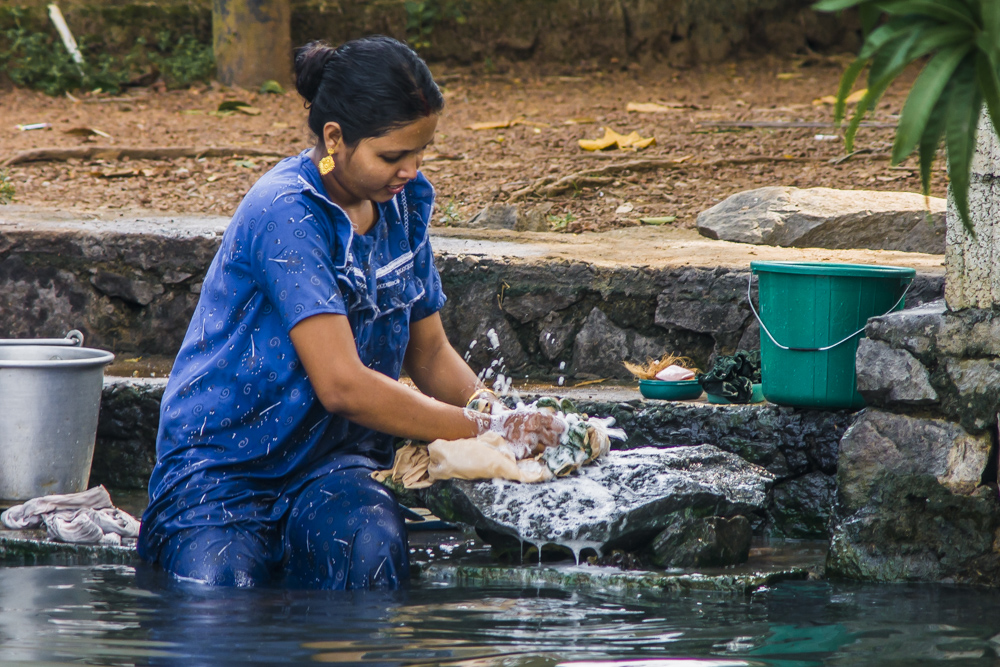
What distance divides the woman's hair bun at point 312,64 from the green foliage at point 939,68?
2.03 metres

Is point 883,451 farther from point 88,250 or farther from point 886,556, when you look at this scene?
point 88,250

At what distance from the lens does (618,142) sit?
790 centimetres

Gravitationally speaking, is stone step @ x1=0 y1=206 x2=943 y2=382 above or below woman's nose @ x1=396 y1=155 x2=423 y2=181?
below

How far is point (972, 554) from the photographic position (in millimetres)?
3189

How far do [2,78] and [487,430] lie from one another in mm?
8534

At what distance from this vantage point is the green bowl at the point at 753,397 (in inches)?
158

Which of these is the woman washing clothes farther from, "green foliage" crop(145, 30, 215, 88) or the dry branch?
"green foliage" crop(145, 30, 215, 88)

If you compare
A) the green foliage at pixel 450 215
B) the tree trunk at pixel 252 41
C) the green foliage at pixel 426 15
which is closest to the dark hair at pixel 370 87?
the green foliage at pixel 450 215

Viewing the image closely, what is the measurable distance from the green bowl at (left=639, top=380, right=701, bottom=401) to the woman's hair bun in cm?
173

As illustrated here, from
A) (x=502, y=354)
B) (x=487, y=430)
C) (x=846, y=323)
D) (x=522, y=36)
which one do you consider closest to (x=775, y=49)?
(x=522, y=36)

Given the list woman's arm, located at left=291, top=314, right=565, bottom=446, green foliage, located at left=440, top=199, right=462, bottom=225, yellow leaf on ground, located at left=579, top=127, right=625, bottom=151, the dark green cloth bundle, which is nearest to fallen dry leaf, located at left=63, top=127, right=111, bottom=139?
green foliage, located at left=440, top=199, right=462, bottom=225

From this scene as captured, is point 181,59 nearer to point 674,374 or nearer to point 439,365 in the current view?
point 674,374

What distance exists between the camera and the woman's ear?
9.39 ft

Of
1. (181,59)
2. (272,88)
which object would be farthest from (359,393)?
(181,59)
